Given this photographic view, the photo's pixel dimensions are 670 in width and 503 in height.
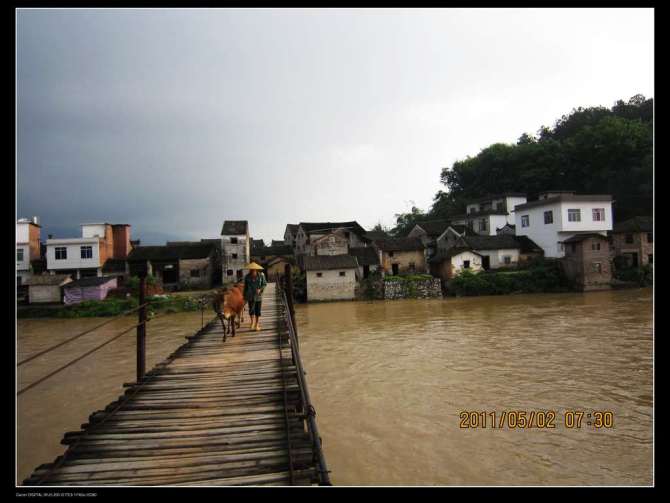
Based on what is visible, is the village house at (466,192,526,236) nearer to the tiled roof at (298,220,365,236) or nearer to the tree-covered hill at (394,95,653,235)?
the tree-covered hill at (394,95,653,235)

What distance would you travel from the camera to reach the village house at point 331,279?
34281mm

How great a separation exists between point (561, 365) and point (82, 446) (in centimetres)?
1263

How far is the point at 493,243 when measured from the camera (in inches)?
1487

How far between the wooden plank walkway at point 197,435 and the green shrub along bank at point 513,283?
30.1 meters

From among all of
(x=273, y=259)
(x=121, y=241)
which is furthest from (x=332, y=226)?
(x=121, y=241)

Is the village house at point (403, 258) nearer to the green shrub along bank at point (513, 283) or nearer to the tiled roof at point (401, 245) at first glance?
the tiled roof at point (401, 245)

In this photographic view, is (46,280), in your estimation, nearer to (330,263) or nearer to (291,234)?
(330,263)

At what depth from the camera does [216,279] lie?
133 ft

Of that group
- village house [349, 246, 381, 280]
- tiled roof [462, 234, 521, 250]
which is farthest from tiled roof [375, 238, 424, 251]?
tiled roof [462, 234, 521, 250]

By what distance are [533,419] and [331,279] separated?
26.7 m

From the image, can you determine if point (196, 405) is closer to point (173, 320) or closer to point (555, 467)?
point (555, 467)

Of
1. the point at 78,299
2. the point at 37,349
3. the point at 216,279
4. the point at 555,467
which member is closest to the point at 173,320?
the point at 37,349

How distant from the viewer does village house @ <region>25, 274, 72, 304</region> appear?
30797 millimetres

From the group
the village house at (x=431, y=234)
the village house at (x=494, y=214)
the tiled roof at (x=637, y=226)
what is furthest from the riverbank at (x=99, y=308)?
the tiled roof at (x=637, y=226)
